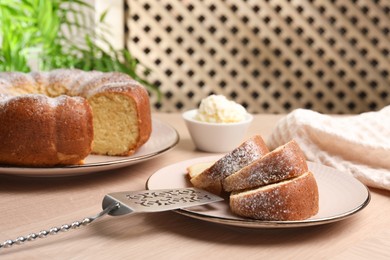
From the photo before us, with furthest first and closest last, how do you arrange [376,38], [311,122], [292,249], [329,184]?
[376,38]
[311,122]
[329,184]
[292,249]

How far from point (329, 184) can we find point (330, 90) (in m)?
2.50

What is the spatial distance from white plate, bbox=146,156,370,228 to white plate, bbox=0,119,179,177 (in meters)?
0.07

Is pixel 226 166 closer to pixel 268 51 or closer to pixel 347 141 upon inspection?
pixel 347 141

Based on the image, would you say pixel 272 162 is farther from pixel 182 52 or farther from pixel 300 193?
pixel 182 52

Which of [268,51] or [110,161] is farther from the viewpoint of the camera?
[268,51]

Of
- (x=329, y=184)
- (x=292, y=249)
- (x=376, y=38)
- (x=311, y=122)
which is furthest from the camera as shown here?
(x=376, y=38)

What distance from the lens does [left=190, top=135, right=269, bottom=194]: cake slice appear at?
73 cm

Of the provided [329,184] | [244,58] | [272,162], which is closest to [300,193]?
[272,162]

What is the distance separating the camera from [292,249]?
0.64 m

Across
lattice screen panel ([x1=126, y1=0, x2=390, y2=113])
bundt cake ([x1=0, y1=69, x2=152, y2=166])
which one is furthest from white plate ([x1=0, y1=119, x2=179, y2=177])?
lattice screen panel ([x1=126, y1=0, x2=390, y2=113])

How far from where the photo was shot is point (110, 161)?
85 centimetres

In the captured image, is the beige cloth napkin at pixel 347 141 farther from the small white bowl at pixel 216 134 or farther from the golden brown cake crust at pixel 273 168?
the golden brown cake crust at pixel 273 168

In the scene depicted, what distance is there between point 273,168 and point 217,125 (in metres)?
0.33

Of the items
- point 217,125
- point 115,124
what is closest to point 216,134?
point 217,125
